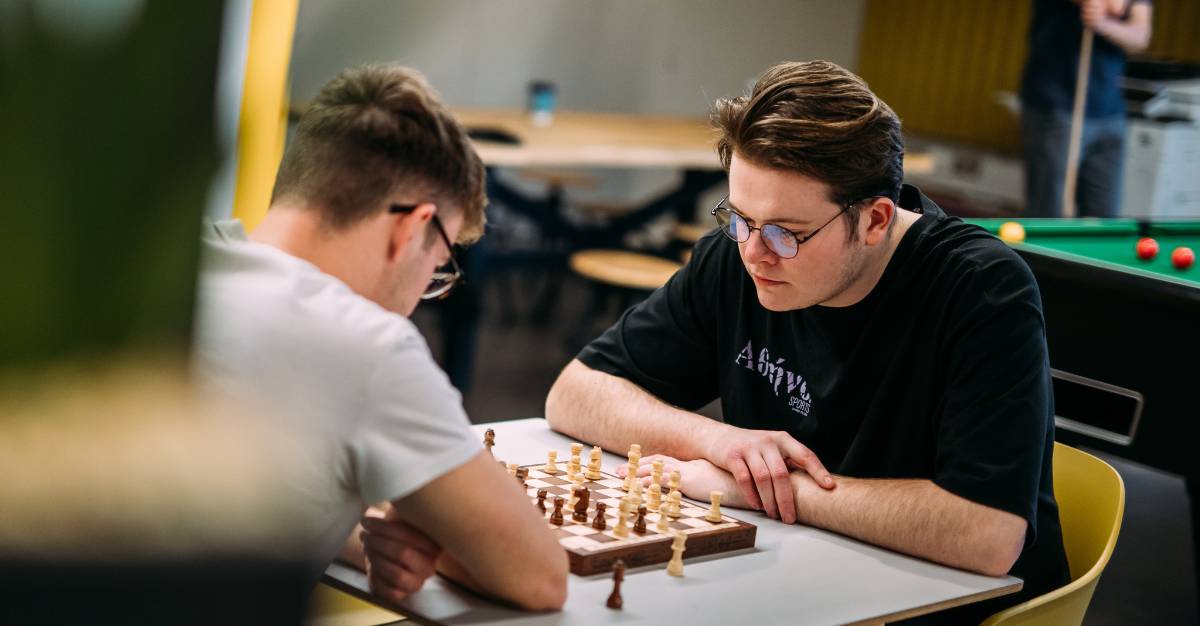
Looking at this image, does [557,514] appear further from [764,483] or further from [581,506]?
[764,483]

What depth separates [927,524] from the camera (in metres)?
1.71

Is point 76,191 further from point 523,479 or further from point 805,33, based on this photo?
point 805,33

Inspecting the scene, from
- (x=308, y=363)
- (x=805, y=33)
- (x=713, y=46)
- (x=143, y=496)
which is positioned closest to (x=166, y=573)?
(x=143, y=496)

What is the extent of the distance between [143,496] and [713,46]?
364 inches

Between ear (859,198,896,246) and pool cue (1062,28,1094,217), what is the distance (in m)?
4.42

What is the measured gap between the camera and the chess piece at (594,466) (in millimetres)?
1888

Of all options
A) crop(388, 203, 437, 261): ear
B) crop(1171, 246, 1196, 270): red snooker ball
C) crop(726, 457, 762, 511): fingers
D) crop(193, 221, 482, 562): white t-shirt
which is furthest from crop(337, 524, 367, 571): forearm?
crop(1171, 246, 1196, 270): red snooker ball

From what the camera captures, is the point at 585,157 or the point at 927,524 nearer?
the point at 927,524

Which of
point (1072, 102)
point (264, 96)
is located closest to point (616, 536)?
point (264, 96)

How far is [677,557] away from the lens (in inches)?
61.6

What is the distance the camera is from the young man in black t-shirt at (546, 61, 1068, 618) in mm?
1748

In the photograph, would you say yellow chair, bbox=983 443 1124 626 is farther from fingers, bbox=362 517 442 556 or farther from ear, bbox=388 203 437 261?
ear, bbox=388 203 437 261

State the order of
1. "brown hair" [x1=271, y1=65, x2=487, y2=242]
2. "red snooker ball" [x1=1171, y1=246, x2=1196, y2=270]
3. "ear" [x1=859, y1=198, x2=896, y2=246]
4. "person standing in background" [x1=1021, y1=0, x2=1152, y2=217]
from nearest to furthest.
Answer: "brown hair" [x1=271, y1=65, x2=487, y2=242] < "ear" [x1=859, y1=198, x2=896, y2=246] < "red snooker ball" [x1=1171, y1=246, x2=1196, y2=270] < "person standing in background" [x1=1021, y1=0, x2=1152, y2=217]

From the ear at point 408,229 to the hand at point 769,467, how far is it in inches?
27.7
